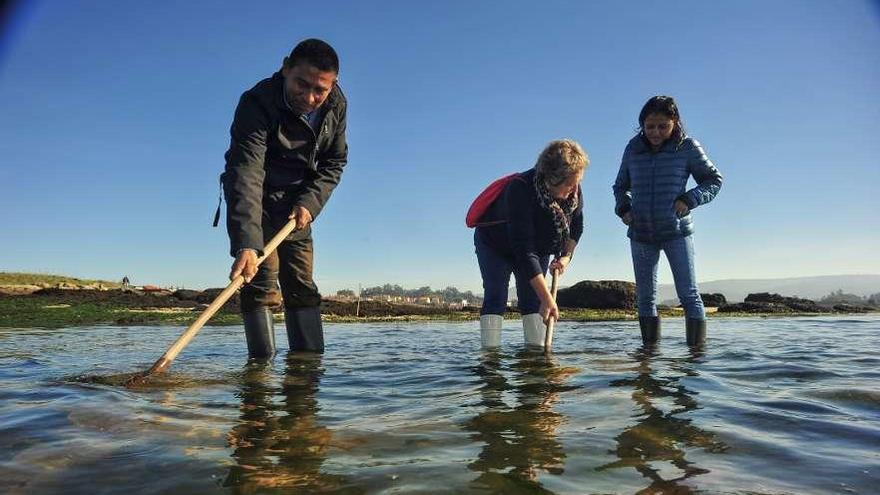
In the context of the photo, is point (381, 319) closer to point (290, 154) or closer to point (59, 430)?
point (290, 154)

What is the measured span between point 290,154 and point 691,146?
13.1 feet

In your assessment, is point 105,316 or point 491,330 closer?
point 491,330

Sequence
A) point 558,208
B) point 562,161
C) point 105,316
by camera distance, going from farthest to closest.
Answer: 1. point 105,316
2. point 558,208
3. point 562,161

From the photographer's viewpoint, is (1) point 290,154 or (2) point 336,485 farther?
(1) point 290,154

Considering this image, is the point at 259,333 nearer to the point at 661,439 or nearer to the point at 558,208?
the point at 558,208

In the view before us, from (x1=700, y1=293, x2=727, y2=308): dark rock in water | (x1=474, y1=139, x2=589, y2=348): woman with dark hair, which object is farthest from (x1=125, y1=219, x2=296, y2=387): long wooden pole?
(x1=700, y1=293, x2=727, y2=308): dark rock in water

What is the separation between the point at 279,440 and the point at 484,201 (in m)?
4.02

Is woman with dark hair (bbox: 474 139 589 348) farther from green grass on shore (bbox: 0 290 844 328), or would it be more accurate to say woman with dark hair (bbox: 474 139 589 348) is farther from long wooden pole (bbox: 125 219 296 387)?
green grass on shore (bbox: 0 290 844 328)

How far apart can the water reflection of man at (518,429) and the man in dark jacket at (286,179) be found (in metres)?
1.98

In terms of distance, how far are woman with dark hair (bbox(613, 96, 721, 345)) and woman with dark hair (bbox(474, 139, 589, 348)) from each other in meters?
0.72

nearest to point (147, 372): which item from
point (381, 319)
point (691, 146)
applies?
point (691, 146)

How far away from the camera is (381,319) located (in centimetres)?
1402

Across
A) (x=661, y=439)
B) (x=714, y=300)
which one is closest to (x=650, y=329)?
(x=661, y=439)

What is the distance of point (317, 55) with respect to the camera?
4598 mm
